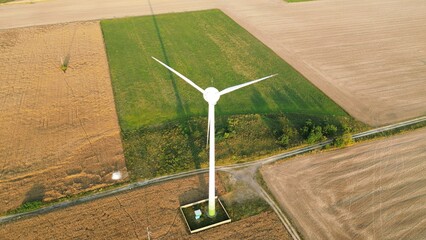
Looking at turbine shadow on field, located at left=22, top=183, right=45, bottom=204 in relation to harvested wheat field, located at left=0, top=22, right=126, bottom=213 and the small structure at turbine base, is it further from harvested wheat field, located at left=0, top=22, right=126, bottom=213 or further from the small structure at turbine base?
the small structure at turbine base

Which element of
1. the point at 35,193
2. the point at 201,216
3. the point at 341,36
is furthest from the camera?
the point at 341,36

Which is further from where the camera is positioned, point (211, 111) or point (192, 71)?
point (192, 71)

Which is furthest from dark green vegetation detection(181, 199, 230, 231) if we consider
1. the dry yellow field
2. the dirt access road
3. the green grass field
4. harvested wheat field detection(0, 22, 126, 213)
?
the dirt access road

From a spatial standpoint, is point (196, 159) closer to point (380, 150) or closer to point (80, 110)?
point (80, 110)

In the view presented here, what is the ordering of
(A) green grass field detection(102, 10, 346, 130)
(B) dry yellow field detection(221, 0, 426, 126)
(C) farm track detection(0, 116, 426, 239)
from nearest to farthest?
(C) farm track detection(0, 116, 426, 239) → (A) green grass field detection(102, 10, 346, 130) → (B) dry yellow field detection(221, 0, 426, 126)

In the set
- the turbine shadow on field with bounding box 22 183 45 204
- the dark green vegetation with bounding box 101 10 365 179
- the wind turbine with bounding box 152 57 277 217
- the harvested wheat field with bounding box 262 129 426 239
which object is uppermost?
the dark green vegetation with bounding box 101 10 365 179

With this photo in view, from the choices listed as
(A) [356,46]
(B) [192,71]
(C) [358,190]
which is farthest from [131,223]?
(A) [356,46]

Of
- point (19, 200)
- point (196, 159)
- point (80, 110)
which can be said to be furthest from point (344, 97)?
point (19, 200)

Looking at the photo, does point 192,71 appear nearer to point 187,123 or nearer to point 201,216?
point 187,123
